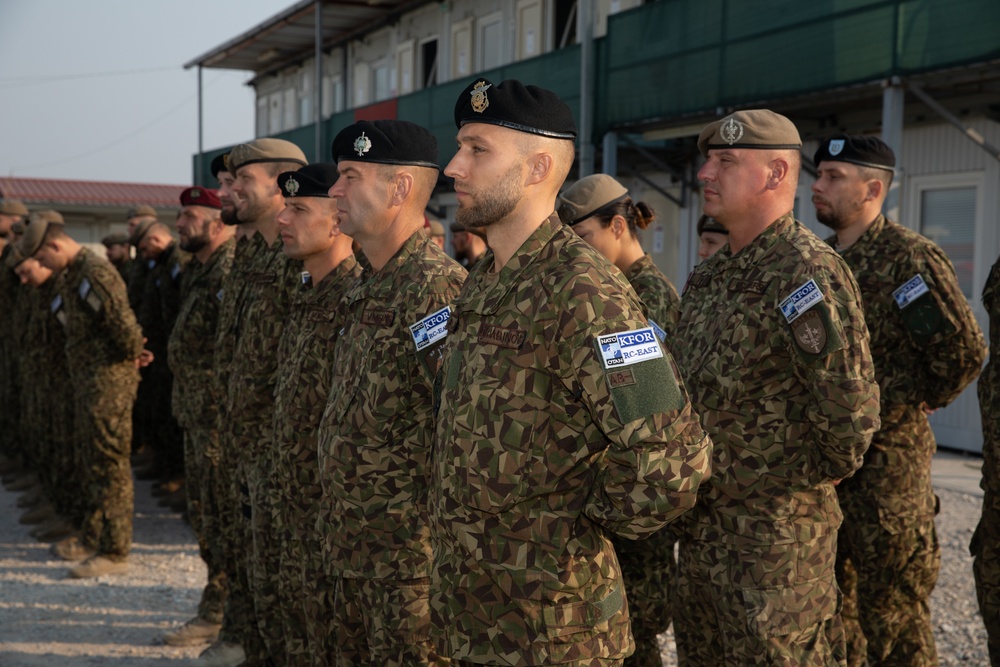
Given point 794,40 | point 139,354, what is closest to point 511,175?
point 139,354

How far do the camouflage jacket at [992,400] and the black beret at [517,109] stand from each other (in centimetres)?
225

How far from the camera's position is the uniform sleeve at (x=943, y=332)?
4.05 m

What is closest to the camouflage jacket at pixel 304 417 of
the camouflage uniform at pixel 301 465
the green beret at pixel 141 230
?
the camouflage uniform at pixel 301 465

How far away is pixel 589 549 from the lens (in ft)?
7.50

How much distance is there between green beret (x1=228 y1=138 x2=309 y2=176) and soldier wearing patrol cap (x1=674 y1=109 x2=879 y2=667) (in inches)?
93.8

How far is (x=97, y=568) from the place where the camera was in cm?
629

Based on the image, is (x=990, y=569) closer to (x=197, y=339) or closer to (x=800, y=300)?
(x=800, y=300)

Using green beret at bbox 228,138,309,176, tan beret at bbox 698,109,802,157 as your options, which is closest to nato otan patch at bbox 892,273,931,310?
tan beret at bbox 698,109,802,157

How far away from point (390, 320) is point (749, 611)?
4.36ft

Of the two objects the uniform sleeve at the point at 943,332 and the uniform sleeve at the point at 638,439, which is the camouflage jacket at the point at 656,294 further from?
the uniform sleeve at the point at 638,439

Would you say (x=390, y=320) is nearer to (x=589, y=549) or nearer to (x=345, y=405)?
(x=345, y=405)

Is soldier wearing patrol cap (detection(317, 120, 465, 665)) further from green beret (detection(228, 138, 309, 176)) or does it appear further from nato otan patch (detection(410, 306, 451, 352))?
green beret (detection(228, 138, 309, 176))

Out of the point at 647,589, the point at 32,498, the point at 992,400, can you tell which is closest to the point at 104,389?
the point at 32,498

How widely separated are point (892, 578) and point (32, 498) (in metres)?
6.83
